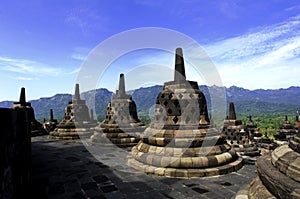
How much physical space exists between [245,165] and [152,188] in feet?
13.8

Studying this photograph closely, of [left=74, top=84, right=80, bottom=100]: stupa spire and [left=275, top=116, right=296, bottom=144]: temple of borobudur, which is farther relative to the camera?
[left=275, top=116, right=296, bottom=144]: temple of borobudur

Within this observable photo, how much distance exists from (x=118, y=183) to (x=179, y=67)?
4.71 meters

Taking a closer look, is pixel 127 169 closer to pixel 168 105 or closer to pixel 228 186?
pixel 168 105

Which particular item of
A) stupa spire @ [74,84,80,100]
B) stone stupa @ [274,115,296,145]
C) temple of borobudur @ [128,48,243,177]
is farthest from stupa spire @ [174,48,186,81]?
stone stupa @ [274,115,296,145]

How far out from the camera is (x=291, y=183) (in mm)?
2609

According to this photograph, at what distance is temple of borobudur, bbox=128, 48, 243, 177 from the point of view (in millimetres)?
6750

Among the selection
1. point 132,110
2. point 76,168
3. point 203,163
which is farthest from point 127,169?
point 132,110

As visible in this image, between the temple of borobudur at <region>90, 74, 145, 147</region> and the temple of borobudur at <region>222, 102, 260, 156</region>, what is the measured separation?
5179mm

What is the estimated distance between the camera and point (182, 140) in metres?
7.22

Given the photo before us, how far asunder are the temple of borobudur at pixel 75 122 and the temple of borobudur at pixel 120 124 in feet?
12.3

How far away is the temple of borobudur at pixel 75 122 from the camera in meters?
16.4

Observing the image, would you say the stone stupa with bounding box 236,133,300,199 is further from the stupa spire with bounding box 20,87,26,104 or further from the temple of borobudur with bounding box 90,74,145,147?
the stupa spire with bounding box 20,87,26,104

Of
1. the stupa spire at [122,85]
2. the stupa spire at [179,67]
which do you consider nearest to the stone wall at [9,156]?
the stupa spire at [179,67]

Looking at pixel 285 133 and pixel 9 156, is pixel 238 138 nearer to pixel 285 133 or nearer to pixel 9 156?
pixel 9 156
